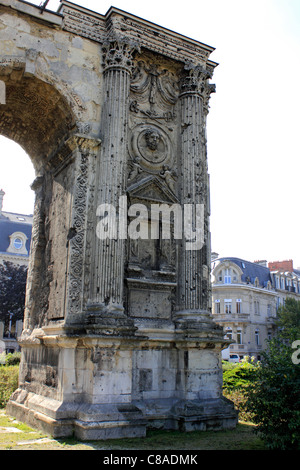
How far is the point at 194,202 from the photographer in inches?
451

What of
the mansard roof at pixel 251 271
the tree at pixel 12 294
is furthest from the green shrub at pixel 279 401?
the mansard roof at pixel 251 271

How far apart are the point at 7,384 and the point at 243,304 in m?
36.9

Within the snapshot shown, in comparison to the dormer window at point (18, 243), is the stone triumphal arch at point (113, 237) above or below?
below

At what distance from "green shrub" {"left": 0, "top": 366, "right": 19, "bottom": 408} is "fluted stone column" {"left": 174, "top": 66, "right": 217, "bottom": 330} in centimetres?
557

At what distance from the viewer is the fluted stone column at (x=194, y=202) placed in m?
10.8

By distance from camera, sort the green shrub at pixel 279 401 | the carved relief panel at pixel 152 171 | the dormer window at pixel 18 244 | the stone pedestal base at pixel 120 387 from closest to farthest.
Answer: the green shrub at pixel 279 401, the stone pedestal base at pixel 120 387, the carved relief panel at pixel 152 171, the dormer window at pixel 18 244

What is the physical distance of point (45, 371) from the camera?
10.3m

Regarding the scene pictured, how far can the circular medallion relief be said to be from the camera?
1127cm

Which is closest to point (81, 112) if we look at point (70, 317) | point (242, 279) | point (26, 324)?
point (70, 317)

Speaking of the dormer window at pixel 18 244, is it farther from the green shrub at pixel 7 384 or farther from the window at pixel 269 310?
the green shrub at pixel 7 384

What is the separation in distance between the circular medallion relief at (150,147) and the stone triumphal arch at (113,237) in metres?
0.03

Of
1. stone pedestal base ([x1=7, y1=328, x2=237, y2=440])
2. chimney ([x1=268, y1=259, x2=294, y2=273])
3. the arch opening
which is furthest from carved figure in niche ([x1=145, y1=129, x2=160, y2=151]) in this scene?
chimney ([x1=268, y1=259, x2=294, y2=273])

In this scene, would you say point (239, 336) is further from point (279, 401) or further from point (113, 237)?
point (279, 401)

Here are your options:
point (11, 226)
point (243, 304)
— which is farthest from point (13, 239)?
point (243, 304)
